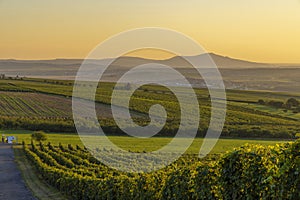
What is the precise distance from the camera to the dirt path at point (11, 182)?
745 inches

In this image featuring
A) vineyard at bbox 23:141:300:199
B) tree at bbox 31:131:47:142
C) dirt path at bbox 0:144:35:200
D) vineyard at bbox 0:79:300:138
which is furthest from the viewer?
vineyard at bbox 0:79:300:138

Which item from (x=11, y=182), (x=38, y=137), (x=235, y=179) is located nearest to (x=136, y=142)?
(x=38, y=137)

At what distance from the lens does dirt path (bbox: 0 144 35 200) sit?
18922 millimetres

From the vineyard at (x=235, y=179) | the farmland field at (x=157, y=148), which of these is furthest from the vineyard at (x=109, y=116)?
the vineyard at (x=235, y=179)

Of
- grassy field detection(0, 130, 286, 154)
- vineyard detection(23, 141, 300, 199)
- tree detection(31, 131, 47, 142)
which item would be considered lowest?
grassy field detection(0, 130, 286, 154)

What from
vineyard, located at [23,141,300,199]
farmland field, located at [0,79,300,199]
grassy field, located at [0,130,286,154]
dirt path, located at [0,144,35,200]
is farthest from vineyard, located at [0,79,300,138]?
vineyard, located at [23,141,300,199]

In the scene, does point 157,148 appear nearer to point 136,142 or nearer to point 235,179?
point 136,142

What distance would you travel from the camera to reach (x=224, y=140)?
179ft

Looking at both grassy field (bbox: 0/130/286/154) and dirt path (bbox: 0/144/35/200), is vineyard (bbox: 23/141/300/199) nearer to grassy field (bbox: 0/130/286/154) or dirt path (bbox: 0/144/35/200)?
dirt path (bbox: 0/144/35/200)

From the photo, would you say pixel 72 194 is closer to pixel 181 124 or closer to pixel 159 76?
pixel 181 124

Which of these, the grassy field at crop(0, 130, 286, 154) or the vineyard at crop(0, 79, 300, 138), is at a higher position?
the vineyard at crop(0, 79, 300, 138)

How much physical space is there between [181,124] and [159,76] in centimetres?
8105

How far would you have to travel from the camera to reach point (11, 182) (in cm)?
2328

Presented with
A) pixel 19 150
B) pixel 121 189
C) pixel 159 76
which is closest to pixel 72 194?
pixel 121 189
